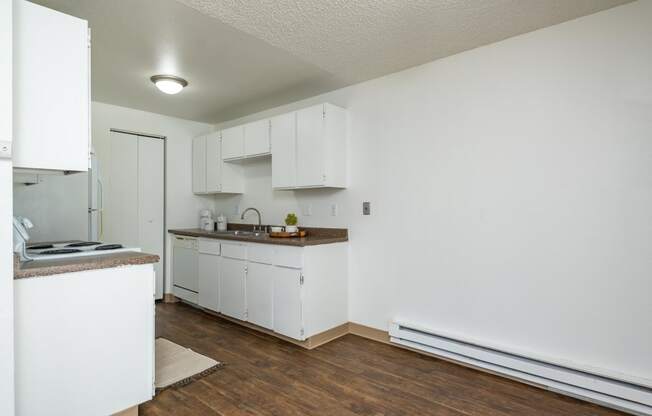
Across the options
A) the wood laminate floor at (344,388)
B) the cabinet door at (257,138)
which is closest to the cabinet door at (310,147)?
the cabinet door at (257,138)

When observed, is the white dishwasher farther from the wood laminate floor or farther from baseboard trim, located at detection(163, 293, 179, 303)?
the wood laminate floor

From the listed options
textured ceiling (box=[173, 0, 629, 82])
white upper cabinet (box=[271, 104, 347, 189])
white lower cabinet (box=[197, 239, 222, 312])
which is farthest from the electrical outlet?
textured ceiling (box=[173, 0, 629, 82])

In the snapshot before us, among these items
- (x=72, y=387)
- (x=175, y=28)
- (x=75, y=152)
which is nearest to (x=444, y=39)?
(x=175, y=28)

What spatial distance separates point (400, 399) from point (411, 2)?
239cm

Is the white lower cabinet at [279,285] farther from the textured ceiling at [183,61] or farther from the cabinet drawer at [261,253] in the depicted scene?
the textured ceiling at [183,61]

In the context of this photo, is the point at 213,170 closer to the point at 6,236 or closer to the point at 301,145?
the point at 301,145

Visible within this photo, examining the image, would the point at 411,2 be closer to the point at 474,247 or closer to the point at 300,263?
the point at 474,247

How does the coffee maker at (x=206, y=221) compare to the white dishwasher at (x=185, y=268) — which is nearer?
the white dishwasher at (x=185, y=268)

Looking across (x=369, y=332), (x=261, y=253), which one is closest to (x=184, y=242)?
(x=261, y=253)

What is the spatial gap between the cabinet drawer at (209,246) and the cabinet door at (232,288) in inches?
6.4

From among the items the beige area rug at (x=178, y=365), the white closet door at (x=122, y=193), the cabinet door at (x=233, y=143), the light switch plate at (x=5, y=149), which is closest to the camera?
the light switch plate at (x=5, y=149)

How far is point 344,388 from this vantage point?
7.93 ft

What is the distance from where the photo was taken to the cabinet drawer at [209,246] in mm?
3938

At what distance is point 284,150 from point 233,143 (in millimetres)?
962
